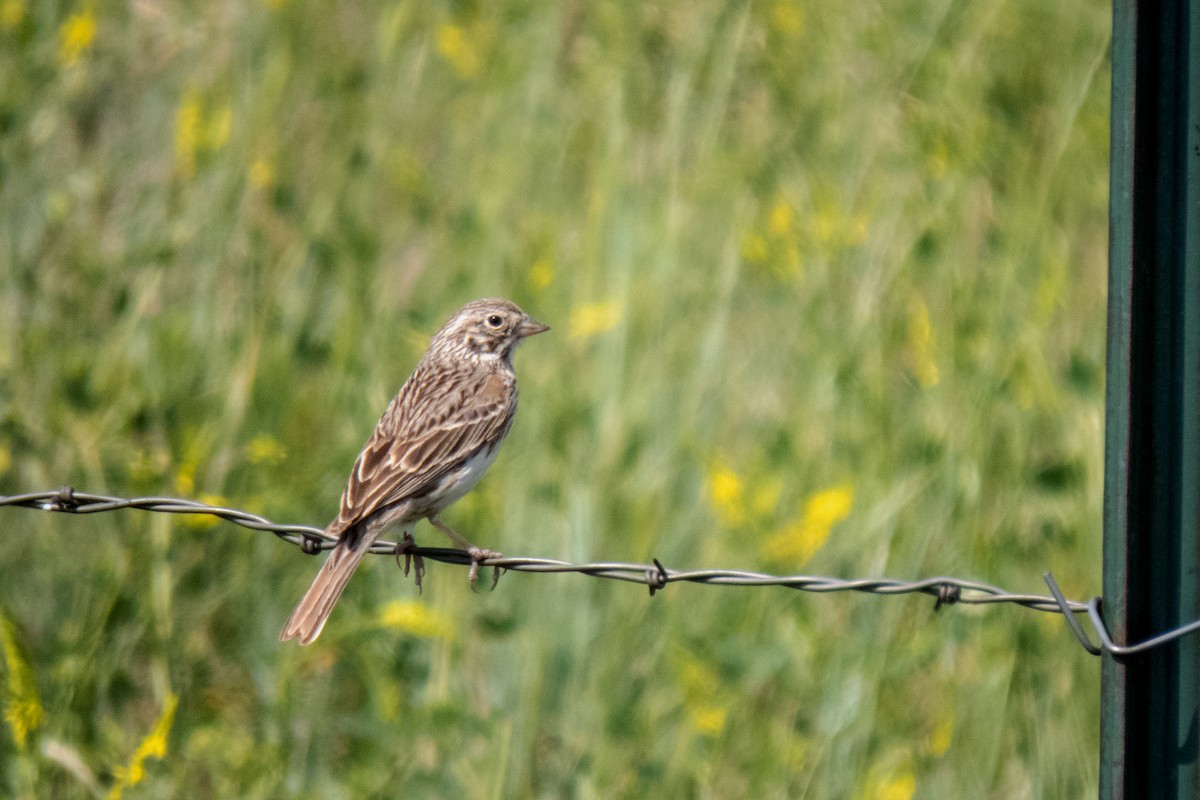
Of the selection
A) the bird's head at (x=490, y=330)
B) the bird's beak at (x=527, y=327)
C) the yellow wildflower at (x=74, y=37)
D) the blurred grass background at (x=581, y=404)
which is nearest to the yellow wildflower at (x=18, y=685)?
the blurred grass background at (x=581, y=404)

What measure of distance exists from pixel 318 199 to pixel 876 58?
266 cm

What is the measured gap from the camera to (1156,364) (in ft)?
9.81

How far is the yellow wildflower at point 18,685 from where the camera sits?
13.4ft

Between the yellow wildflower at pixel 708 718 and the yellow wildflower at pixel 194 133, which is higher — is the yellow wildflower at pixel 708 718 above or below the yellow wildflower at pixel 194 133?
below

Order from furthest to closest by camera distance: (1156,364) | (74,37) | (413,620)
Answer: (74,37), (413,620), (1156,364)

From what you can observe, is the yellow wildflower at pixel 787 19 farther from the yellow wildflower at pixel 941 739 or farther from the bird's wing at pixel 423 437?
the yellow wildflower at pixel 941 739

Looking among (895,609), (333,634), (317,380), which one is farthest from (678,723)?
(317,380)

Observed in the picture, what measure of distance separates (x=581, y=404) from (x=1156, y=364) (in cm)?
350

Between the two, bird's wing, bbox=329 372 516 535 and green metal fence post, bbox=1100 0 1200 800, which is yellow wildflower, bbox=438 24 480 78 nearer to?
bird's wing, bbox=329 372 516 535

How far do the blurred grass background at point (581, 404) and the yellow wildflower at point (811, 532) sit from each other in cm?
1

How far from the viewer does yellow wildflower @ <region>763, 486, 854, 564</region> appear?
547 centimetres

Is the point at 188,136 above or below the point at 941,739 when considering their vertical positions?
above

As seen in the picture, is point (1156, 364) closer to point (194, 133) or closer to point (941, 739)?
point (941, 739)

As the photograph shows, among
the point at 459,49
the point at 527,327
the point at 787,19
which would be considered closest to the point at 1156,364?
the point at 527,327
